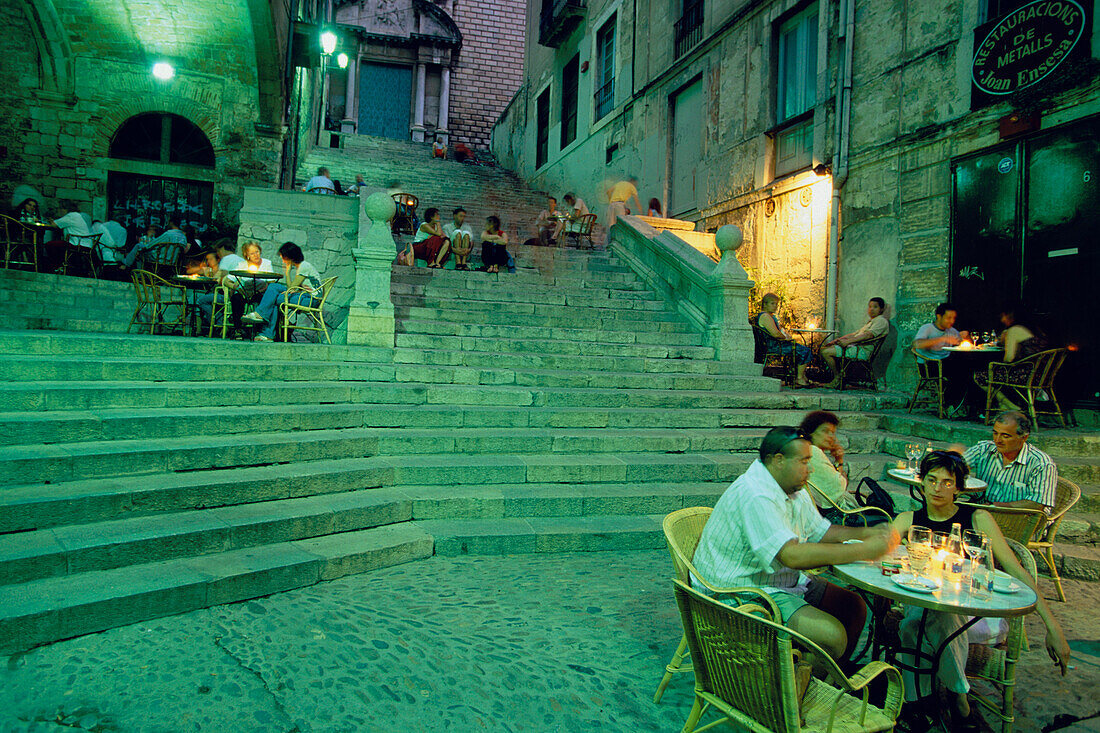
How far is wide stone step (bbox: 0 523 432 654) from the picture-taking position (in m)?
2.96

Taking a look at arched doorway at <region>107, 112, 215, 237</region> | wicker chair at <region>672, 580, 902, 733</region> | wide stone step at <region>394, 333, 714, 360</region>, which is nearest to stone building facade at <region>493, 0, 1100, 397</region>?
wide stone step at <region>394, 333, 714, 360</region>

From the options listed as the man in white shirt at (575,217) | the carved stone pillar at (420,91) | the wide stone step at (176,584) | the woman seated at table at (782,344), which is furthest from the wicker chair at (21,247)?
the carved stone pillar at (420,91)

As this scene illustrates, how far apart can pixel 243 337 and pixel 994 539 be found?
8.17 metres

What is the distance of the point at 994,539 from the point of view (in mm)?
3016

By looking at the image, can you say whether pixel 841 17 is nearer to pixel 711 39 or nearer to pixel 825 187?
pixel 825 187

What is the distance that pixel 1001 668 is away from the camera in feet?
9.15

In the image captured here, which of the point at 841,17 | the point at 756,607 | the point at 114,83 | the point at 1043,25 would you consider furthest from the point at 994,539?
the point at 114,83

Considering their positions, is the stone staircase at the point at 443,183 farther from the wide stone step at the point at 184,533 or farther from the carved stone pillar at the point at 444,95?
the wide stone step at the point at 184,533

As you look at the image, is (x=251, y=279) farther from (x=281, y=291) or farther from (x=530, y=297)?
(x=530, y=297)

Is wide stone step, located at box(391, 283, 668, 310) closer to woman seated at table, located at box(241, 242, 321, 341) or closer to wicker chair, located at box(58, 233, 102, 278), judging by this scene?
woman seated at table, located at box(241, 242, 321, 341)

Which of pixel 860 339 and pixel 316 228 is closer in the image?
pixel 860 339

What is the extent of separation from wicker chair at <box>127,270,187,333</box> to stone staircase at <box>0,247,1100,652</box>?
2.09 ft

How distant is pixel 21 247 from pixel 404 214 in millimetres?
6248

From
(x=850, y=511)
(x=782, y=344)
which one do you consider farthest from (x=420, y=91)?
(x=850, y=511)
